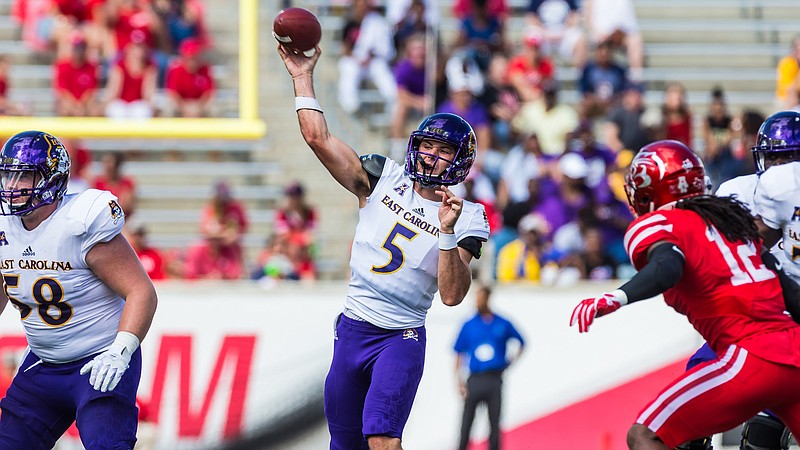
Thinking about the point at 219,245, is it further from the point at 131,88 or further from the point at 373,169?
the point at 373,169

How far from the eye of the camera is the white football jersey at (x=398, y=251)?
5.85 metres

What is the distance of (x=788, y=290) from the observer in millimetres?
5406

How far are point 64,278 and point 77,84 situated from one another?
25.8 feet

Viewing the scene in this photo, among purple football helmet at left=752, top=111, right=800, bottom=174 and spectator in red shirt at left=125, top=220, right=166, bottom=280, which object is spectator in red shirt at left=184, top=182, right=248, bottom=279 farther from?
purple football helmet at left=752, top=111, right=800, bottom=174

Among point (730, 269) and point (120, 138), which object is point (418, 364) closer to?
point (730, 269)

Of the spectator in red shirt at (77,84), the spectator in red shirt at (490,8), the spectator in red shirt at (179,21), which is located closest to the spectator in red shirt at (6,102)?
the spectator in red shirt at (77,84)

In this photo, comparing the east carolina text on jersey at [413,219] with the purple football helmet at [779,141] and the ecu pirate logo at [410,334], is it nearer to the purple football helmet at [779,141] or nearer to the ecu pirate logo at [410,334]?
the ecu pirate logo at [410,334]

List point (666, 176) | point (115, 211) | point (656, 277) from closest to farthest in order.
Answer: point (656, 277) < point (666, 176) < point (115, 211)

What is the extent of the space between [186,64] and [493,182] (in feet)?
11.5

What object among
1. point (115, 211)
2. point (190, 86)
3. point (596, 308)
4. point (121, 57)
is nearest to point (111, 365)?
point (115, 211)

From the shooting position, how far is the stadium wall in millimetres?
9789

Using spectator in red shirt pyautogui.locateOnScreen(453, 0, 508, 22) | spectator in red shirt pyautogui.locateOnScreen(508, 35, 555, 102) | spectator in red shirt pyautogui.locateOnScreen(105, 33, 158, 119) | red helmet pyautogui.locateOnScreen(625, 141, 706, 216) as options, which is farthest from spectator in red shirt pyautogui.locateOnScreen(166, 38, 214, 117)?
red helmet pyautogui.locateOnScreen(625, 141, 706, 216)

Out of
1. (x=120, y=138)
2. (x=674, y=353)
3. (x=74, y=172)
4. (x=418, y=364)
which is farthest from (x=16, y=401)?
(x=120, y=138)

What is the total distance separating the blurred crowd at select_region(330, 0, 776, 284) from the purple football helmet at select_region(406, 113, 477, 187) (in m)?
4.44
